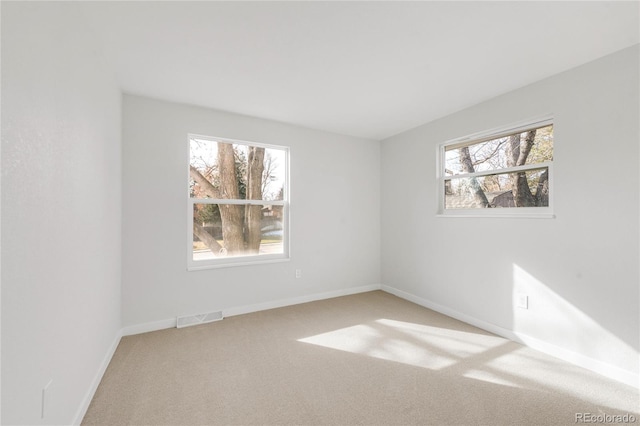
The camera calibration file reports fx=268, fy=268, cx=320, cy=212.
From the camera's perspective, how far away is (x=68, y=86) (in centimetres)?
147

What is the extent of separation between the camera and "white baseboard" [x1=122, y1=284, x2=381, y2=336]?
Answer: 2.79 metres

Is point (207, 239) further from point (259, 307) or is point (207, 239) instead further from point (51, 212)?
point (51, 212)

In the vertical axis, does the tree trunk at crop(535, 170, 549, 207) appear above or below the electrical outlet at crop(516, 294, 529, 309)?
above

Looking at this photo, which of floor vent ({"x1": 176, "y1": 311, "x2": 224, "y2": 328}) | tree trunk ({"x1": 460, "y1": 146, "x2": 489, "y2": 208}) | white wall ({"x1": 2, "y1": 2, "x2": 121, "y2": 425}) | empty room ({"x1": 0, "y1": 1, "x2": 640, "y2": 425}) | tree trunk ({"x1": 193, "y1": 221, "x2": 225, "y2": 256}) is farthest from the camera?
tree trunk ({"x1": 193, "y1": 221, "x2": 225, "y2": 256})

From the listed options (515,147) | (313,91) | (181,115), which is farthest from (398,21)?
(181,115)

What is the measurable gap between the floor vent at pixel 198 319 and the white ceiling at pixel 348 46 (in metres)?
2.41

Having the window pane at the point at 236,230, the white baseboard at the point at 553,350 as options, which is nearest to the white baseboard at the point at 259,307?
the window pane at the point at 236,230

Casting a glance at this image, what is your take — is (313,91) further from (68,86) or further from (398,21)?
(68,86)

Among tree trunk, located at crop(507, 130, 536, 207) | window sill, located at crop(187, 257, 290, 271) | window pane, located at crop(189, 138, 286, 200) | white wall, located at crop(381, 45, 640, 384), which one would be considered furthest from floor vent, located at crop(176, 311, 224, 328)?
tree trunk, located at crop(507, 130, 536, 207)

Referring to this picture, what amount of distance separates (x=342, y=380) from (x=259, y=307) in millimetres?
1721

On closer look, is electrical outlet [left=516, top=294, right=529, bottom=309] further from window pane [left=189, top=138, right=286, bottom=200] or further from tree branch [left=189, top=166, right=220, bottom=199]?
tree branch [left=189, top=166, right=220, bottom=199]

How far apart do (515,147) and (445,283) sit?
1.74 m

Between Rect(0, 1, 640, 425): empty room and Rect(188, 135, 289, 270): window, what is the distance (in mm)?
28

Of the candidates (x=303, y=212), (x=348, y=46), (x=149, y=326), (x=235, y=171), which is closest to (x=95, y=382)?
(x=149, y=326)
